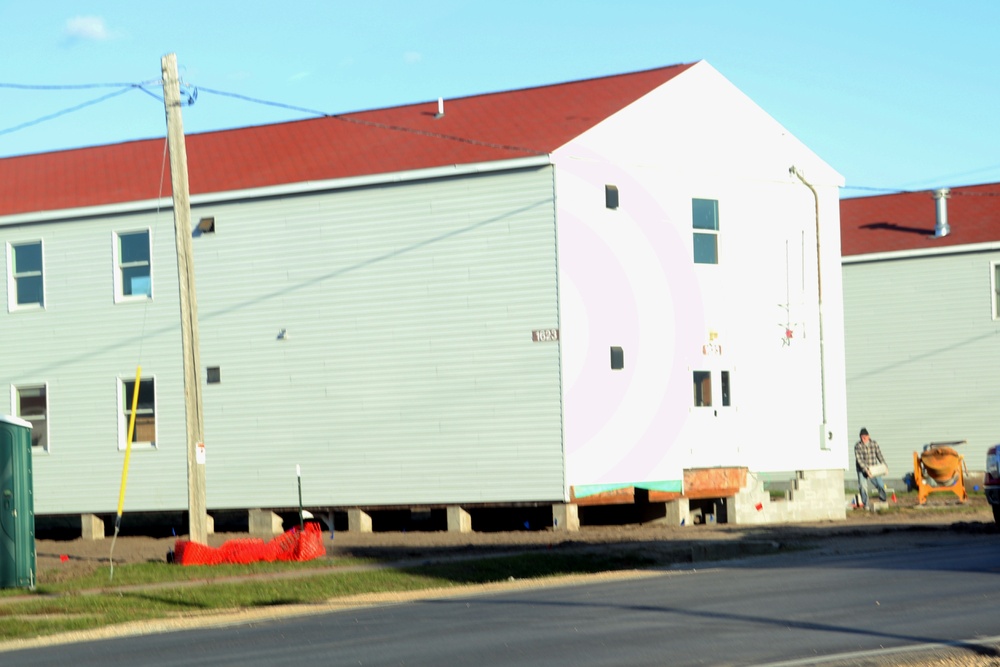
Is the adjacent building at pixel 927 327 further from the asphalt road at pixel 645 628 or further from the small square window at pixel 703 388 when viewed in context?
the asphalt road at pixel 645 628

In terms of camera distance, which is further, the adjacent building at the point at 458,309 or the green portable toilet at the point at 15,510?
the adjacent building at the point at 458,309

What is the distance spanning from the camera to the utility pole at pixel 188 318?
20547mm

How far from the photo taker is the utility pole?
20547mm

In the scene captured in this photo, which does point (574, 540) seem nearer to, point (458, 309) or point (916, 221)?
point (458, 309)

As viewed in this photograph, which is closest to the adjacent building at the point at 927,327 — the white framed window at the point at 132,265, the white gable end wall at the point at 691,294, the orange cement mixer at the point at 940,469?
the orange cement mixer at the point at 940,469

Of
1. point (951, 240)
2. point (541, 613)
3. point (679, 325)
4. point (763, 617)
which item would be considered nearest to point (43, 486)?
point (679, 325)

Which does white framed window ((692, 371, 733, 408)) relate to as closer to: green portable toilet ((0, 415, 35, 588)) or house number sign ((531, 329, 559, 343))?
house number sign ((531, 329, 559, 343))

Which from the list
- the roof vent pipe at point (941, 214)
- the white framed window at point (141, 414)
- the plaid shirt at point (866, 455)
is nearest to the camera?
the white framed window at point (141, 414)

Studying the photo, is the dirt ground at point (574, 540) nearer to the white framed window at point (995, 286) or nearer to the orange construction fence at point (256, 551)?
the orange construction fence at point (256, 551)

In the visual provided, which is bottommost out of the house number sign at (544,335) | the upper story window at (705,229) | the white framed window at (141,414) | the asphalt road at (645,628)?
the asphalt road at (645,628)

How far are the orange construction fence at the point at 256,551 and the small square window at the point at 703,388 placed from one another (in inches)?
362

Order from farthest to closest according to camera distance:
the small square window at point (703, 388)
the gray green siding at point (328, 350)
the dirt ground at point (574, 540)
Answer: the small square window at point (703, 388) → the gray green siding at point (328, 350) → the dirt ground at point (574, 540)

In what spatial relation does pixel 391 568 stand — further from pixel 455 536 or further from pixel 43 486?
pixel 43 486

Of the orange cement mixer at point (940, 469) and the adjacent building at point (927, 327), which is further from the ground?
the adjacent building at point (927, 327)
